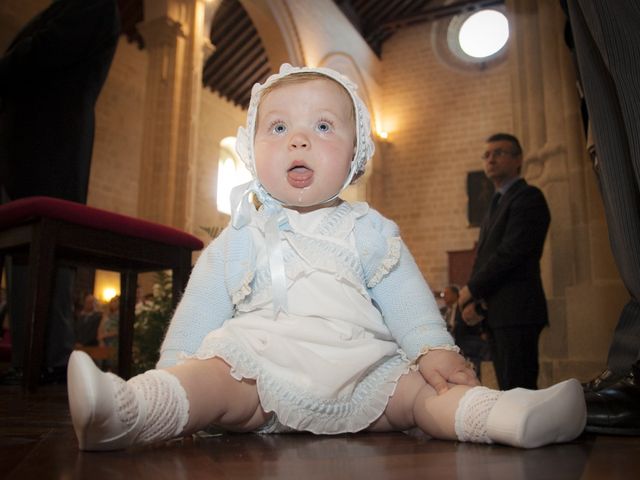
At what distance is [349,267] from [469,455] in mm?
511

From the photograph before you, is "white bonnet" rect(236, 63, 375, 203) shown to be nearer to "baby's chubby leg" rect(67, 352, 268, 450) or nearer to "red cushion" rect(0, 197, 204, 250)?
"baby's chubby leg" rect(67, 352, 268, 450)

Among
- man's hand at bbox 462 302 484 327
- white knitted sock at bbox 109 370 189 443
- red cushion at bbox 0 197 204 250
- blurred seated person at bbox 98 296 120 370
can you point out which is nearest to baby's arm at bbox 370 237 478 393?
white knitted sock at bbox 109 370 189 443

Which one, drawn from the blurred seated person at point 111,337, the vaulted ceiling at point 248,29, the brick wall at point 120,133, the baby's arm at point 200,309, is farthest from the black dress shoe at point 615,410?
the vaulted ceiling at point 248,29

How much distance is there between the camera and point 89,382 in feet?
2.74

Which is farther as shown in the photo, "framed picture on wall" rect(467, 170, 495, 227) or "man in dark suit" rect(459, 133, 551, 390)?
"framed picture on wall" rect(467, 170, 495, 227)

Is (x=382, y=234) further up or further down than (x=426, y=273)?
further down

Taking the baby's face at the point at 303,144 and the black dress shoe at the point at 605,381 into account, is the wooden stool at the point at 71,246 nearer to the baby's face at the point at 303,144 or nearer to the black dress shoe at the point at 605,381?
the baby's face at the point at 303,144

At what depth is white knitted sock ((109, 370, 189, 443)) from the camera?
883 millimetres

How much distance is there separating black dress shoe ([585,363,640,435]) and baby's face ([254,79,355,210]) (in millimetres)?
697

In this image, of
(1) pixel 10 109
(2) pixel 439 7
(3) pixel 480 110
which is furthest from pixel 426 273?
(1) pixel 10 109

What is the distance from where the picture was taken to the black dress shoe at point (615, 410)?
117cm

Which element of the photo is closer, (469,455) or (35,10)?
(469,455)

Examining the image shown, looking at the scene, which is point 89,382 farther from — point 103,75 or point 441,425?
point 103,75

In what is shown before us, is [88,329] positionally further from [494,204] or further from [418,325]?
[418,325]
